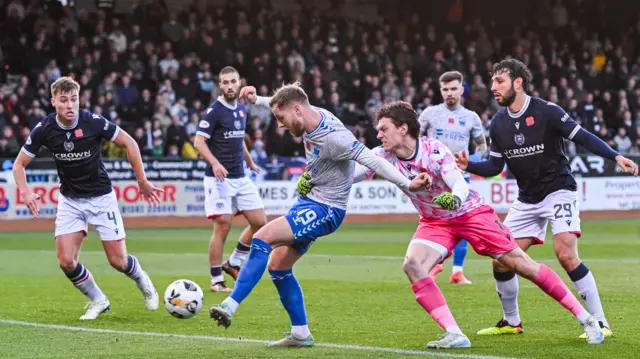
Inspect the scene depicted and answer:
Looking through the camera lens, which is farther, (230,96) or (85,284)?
(230,96)

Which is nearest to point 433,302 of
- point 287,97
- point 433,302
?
point 433,302

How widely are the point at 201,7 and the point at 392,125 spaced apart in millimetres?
26048

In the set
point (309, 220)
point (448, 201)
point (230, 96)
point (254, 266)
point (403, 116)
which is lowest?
point (254, 266)

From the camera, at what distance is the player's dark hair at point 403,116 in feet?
27.1

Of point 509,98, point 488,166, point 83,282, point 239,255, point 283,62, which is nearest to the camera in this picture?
point 509,98

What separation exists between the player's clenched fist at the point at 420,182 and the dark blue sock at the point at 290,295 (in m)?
1.35

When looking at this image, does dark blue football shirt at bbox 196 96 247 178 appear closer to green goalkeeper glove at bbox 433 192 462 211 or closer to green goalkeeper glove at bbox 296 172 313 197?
green goalkeeper glove at bbox 296 172 313 197

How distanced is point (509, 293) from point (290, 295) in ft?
6.13

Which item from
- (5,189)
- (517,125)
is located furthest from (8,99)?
(517,125)

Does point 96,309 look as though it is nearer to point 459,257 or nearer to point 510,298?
point 510,298

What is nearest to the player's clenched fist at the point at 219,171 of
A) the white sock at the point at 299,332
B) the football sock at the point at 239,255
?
the football sock at the point at 239,255

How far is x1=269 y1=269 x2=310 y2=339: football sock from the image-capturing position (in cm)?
845

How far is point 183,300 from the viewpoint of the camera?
29.9 ft

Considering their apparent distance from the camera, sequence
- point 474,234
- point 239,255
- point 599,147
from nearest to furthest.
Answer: point 474,234 < point 599,147 < point 239,255
